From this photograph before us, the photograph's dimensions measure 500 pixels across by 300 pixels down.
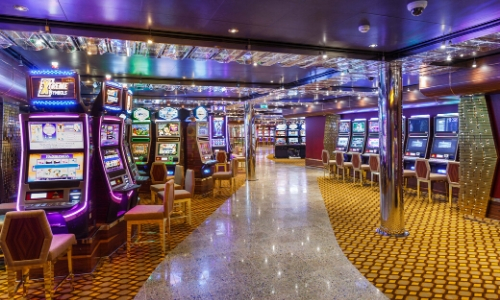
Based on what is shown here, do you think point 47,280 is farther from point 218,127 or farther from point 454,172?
point 218,127

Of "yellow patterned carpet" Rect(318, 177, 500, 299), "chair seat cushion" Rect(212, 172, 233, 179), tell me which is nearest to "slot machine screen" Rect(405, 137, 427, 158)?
"yellow patterned carpet" Rect(318, 177, 500, 299)

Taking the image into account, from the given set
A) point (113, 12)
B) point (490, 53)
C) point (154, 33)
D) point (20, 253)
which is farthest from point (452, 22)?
point (20, 253)

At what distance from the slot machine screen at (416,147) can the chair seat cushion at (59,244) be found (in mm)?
8479

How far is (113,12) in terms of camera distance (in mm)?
3371

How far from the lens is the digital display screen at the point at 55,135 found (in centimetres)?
397

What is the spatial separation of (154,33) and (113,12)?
0.64 metres

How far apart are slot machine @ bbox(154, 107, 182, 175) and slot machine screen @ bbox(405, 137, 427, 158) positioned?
6175mm

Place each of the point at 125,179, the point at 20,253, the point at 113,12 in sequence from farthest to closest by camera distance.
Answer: the point at 125,179 < the point at 113,12 < the point at 20,253

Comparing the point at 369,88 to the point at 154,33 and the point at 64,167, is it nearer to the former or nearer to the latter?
the point at 154,33

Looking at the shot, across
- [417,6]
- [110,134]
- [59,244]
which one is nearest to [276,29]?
[417,6]

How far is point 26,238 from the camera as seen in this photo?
3154 millimetres

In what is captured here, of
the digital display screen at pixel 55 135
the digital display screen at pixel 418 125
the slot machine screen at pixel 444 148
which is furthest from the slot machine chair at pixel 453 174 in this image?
the digital display screen at pixel 55 135

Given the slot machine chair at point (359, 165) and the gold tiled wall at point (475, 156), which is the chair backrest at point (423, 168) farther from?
the slot machine chair at point (359, 165)

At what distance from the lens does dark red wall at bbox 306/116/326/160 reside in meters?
14.9
